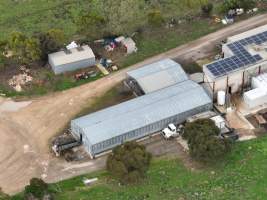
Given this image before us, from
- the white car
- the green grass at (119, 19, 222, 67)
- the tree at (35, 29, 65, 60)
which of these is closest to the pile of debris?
the tree at (35, 29, 65, 60)

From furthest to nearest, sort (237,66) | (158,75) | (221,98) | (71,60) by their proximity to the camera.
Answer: (71,60) < (158,75) < (237,66) < (221,98)

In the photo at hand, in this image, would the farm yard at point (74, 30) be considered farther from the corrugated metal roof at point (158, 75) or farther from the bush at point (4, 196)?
the bush at point (4, 196)

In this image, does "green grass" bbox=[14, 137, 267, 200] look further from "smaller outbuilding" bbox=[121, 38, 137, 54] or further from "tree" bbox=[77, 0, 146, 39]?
"tree" bbox=[77, 0, 146, 39]

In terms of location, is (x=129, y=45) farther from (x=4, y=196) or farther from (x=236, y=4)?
(x=4, y=196)

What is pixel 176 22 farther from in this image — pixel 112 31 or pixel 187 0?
pixel 112 31

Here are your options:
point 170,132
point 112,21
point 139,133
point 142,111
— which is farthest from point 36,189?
point 112,21

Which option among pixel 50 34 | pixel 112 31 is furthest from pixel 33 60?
pixel 112 31
